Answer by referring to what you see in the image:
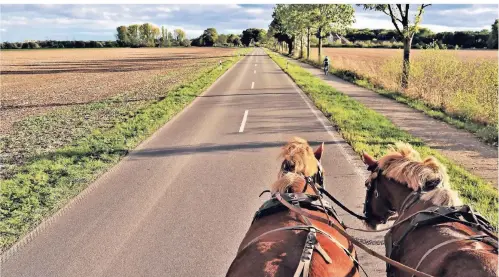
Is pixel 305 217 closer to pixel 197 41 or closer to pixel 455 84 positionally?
pixel 455 84

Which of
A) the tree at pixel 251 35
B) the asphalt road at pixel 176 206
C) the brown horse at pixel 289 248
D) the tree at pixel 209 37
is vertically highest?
the tree at pixel 251 35

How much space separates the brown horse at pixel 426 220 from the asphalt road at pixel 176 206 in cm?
121

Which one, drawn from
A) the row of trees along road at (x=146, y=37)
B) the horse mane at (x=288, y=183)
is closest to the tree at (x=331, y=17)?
the horse mane at (x=288, y=183)

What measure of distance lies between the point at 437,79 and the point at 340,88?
18.4 ft

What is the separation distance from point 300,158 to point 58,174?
6.08 meters

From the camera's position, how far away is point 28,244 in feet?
16.7

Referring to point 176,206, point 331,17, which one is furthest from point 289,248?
point 331,17

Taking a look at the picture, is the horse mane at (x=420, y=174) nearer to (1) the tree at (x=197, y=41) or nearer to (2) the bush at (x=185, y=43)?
(2) the bush at (x=185, y=43)

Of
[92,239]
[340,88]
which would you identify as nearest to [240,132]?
[92,239]

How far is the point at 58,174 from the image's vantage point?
775 cm

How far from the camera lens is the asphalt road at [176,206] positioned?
457 centimetres

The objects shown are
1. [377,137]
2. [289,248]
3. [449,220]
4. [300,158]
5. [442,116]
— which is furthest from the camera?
[442,116]

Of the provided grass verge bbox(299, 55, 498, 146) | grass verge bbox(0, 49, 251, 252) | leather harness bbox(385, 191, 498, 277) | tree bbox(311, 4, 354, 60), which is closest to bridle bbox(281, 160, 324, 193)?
leather harness bbox(385, 191, 498, 277)

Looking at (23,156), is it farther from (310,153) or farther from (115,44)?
(115,44)
